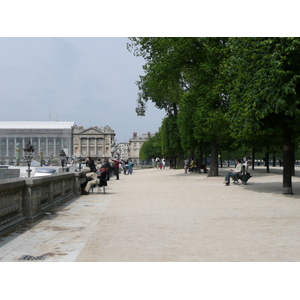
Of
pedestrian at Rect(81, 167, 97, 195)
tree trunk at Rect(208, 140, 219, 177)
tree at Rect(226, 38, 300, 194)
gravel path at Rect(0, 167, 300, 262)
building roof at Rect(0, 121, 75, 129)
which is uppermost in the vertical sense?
building roof at Rect(0, 121, 75, 129)

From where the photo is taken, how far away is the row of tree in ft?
54.6

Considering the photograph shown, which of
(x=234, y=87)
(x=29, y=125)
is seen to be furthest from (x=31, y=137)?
(x=234, y=87)

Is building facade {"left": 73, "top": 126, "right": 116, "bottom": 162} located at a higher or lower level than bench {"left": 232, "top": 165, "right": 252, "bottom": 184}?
higher

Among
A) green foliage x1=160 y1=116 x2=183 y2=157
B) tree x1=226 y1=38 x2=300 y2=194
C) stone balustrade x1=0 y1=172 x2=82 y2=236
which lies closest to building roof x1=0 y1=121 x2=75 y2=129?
green foliage x1=160 y1=116 x2=183 y2=157

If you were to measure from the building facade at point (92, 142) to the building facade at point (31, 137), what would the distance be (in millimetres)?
16072

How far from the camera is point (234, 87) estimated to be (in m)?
21.0

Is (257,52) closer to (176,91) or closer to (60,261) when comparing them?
(60,261)

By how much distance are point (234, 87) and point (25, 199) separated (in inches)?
506

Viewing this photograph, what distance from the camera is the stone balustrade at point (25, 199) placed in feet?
30.9

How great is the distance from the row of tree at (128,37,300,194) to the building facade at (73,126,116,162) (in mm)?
114432

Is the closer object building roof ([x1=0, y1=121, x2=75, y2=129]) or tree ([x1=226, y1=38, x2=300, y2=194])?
tree ([x1=226, y1=38, x2=300, y2=194])

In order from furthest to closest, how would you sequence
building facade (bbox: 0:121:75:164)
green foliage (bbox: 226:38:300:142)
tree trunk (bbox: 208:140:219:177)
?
building facade (bbox: 0:121:75:164) → tree trunk (bbox: 208:140:219:177) → green foliage (bbox: 226:38:300:142)

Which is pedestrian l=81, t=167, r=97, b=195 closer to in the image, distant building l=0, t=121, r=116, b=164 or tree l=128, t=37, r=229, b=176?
tree l=128, t=37, r=229, b=176
